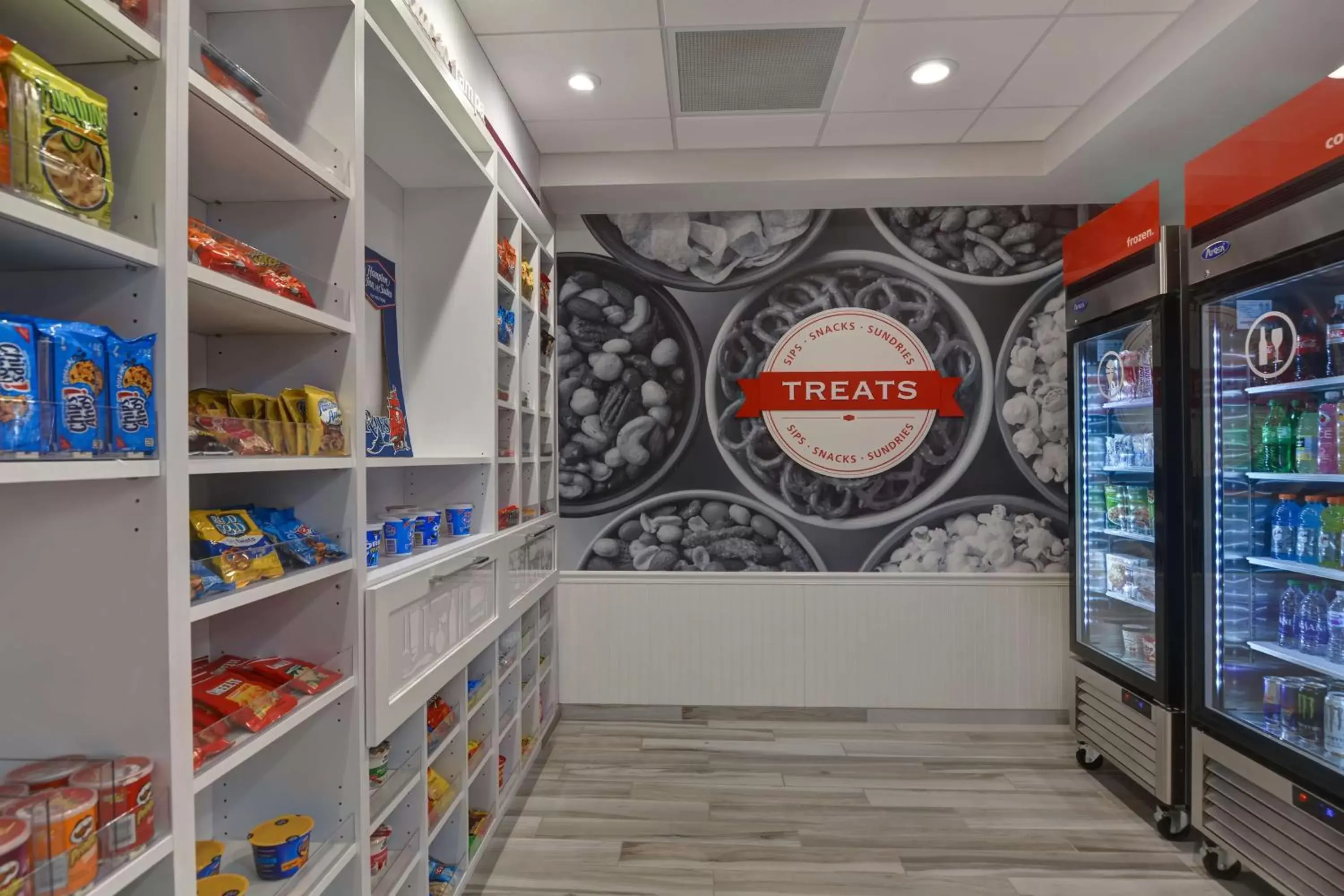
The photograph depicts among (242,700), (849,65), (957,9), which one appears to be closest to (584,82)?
(849,65)

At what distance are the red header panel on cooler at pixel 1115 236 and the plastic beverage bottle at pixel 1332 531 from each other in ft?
3.73

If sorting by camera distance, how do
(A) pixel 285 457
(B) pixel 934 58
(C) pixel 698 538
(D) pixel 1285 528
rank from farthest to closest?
(C) pixel 698 538, (B) pixel 934 58, (D) pixel 1285 528, (A) pixel 285 457

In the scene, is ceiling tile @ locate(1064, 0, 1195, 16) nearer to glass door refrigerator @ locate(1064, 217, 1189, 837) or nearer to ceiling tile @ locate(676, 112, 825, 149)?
glass door refrigerator @ locate(1064, 217, 1189, 837)

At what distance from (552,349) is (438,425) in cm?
126

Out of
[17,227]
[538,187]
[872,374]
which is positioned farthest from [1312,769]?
[538,187]

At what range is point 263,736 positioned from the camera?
1.34m

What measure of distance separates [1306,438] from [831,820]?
2.27 meters

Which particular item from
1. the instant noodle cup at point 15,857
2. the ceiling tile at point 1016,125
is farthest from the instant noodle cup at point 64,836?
the ceiling tile at point 1016,125

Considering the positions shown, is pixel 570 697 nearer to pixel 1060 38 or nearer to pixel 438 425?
pixel 438 425

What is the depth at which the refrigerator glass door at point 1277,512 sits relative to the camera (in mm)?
2285

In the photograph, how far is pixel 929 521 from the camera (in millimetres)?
4078

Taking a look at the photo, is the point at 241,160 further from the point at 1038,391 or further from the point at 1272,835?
the point at 1038,391

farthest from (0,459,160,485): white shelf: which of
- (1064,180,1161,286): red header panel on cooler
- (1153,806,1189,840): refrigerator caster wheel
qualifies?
(1153,806,1189,840): refrigerator caster wheel

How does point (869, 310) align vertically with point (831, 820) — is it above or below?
above
